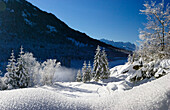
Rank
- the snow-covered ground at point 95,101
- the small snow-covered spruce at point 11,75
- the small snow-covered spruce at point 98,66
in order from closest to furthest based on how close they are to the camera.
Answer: the snow-covered ground at point 95,101 < the small snow-covered spruce at point 11,75 < the small snow-covered spruce at point 98,66

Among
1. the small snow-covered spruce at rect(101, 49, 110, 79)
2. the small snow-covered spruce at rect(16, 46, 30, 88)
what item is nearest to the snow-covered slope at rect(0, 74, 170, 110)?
the small snow-covered spruce at rect(16, 46, 30, 88)

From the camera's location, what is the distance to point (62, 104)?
59.5 inches

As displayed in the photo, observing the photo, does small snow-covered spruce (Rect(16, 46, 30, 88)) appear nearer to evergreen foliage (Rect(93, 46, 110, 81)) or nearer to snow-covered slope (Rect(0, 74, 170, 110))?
evergreen foliage (Rect(93, 46, 110, 81))

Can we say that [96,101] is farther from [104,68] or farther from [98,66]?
[104,68]

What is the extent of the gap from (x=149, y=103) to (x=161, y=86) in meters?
0.50

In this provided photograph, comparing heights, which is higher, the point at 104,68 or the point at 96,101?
the point at 96,101

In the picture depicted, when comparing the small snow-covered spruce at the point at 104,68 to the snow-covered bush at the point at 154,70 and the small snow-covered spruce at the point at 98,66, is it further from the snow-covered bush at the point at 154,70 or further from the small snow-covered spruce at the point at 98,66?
the snow-covered bush at the point at 154,70

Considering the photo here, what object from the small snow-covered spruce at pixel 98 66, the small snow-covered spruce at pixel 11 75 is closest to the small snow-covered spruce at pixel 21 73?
the small snow-covered spruce at pixel 11 75

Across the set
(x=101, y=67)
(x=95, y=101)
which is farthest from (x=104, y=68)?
(x=95, y=101)

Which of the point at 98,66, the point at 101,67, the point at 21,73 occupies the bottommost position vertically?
the point at 21,73

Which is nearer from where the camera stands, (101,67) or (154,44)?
(154,44)

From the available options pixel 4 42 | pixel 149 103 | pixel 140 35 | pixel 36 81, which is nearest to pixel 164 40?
pixel 140 35

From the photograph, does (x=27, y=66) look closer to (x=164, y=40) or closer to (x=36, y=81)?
(x=36, y=81)

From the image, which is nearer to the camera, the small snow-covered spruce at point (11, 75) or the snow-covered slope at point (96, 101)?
the snow-covered slope at point (96, 101)
